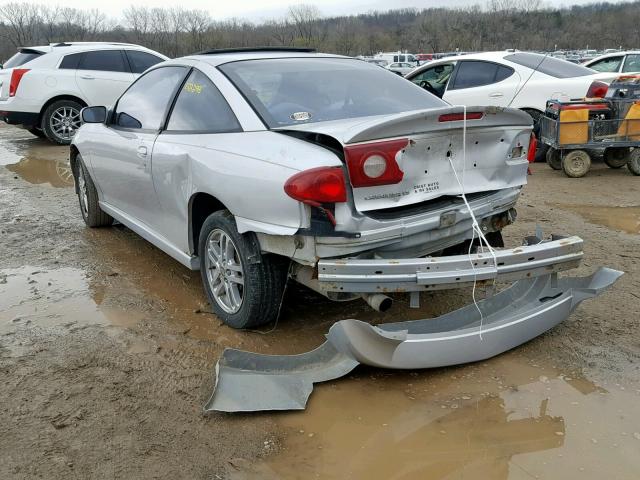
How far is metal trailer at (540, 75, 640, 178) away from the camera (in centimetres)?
759

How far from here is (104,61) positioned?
11.9 metres

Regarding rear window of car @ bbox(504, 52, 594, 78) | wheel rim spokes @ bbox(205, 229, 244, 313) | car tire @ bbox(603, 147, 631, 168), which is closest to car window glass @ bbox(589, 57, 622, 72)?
rear window of car @ bbox(504, 52, 594, 78)

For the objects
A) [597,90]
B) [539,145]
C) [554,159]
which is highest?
[597,90]

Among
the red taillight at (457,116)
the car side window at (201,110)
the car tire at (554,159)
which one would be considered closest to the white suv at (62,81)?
the car tire at (554,159)

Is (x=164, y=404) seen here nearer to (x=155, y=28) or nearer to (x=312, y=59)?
(x=312, y=59)

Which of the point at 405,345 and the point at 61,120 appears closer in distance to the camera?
the point at 405,345

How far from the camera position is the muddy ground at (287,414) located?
99.0 inches

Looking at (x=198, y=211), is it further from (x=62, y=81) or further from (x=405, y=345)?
(x=62, y=81)

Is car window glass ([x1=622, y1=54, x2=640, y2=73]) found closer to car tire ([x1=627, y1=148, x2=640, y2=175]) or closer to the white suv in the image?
car tire ([x1=627, y1=148, x2=640, y2=175])

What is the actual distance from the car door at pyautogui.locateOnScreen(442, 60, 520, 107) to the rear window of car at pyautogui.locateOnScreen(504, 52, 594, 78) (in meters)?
0.28

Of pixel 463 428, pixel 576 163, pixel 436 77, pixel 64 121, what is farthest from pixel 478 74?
pixel 64 121

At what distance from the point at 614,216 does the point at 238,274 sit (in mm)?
4252

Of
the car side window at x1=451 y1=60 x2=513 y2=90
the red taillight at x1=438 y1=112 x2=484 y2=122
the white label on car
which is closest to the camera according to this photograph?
the red taillight at x1=438 y1=112 x2=484 y2=122

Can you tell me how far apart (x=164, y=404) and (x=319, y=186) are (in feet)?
4.16
